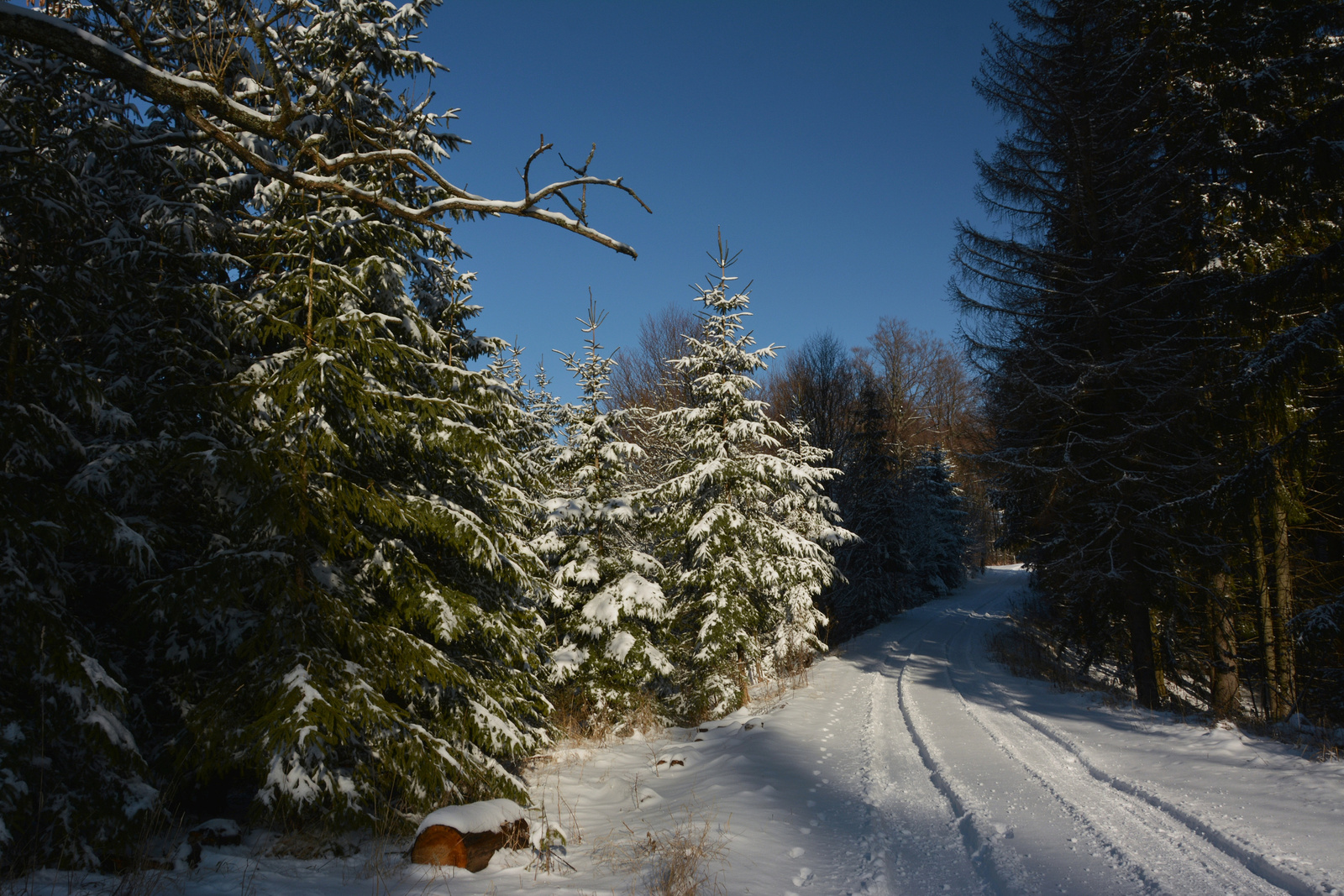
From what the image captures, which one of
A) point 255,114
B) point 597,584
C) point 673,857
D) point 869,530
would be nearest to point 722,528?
point 597,584

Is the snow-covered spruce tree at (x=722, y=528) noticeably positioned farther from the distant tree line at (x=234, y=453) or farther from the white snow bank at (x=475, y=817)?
the white snow bank at (x=475, y=817)

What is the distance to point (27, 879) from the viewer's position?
11.2 feet

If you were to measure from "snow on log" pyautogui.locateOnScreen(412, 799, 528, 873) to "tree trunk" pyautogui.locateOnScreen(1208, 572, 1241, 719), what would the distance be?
12453 millimetres

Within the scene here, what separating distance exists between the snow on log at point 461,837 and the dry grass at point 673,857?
103 centimetres

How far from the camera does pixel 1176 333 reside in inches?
444

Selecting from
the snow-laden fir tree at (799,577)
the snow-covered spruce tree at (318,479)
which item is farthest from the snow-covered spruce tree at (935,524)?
the snow-covered spruce tree at (318,479)

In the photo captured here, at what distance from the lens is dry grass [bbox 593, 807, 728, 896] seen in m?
4.49

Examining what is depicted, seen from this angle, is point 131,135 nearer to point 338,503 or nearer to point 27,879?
point 338,503

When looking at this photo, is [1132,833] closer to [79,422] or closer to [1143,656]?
[1143,656]

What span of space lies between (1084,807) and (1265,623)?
708 cm

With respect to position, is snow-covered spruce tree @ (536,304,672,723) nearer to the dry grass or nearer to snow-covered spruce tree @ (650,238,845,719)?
snow-covered spruce tree @ (650,238,845,719)

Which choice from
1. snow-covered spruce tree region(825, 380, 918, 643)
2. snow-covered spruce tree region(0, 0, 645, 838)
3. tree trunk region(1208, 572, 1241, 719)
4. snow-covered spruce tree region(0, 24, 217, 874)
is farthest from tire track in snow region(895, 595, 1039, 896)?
snow-covered spruce tree region(825, 380, 918, 643)

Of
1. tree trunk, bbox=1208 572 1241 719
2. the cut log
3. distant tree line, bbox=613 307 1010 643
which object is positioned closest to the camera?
the cut log

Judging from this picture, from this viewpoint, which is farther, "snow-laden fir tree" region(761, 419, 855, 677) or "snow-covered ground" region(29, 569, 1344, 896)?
"snow-laden fir tree" region(761, 419, 855, 677)
